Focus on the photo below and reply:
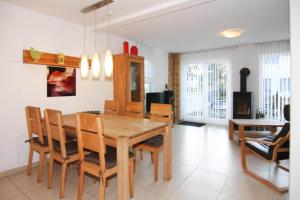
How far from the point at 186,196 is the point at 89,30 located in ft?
11.0

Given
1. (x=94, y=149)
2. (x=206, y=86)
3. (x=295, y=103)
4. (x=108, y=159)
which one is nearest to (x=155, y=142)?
(x=108, y=159)

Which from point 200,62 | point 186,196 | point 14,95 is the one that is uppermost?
point 200,62

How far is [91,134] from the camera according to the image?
177cm

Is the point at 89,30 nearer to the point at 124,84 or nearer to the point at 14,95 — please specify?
the point at 124,84

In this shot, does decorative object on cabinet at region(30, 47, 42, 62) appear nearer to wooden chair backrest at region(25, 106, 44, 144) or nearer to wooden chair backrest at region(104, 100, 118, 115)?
wooden chair backrest at region(25, 106, 44, 144)

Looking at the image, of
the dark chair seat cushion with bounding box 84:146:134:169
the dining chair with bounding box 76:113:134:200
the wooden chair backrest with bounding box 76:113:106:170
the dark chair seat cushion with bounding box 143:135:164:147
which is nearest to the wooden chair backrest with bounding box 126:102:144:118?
the dark chair seat cushion with bounding box 143:135:164:147

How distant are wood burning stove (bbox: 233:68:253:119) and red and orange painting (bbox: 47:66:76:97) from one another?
4395 millimetres

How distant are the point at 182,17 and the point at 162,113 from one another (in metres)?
1.73

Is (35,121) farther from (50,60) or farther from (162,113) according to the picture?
(162,113)

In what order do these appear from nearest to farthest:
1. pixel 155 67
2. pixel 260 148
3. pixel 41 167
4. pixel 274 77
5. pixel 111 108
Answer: pixel 41 167
pixel 260 148
pixel 111 108
pixel 274 77
pixel 155 67

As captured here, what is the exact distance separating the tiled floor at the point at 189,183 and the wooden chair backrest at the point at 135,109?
83cm

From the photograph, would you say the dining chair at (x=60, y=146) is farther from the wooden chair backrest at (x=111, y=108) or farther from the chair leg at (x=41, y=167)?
the wooden chair backrest at (x=111, y=108)

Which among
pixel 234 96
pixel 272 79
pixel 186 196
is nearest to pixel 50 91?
pixel 186 196

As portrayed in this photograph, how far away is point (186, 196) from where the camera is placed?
2.09 metres
